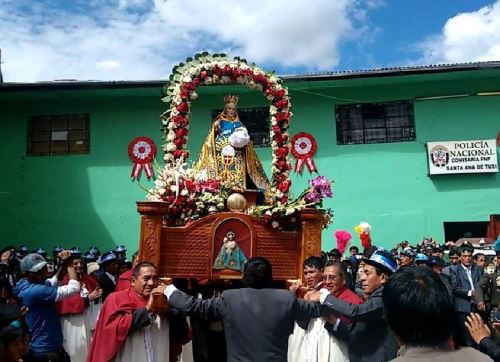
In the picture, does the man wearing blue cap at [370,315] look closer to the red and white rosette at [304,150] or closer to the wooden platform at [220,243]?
the wooden platform at [220,243]

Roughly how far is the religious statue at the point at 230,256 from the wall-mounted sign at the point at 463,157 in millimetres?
8731

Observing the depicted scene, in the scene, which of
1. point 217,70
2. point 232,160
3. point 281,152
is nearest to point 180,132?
point 232,160

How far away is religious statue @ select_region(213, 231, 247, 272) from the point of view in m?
5.60

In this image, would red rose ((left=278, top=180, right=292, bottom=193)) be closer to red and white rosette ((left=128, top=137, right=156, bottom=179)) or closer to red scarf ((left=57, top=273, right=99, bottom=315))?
red scarf ((left=57, top=273, right=99, bottom=315))

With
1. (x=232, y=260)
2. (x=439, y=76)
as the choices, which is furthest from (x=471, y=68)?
(x=232, y=260)

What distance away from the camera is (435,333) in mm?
1919

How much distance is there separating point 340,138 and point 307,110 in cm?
111

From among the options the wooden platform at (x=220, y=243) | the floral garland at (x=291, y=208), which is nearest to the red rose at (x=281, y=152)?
the floral garland at (x=291, y=208)

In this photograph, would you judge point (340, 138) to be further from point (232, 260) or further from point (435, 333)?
point (435, 333)

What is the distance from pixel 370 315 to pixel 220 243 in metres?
2.21

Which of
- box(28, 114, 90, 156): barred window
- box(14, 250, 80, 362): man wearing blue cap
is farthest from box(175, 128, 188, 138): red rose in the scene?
box(28, 114, 90, 156): barred window

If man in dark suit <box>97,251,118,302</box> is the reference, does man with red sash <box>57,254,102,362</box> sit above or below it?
below

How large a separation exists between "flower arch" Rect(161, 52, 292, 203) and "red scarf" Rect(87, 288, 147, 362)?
2.48 metres

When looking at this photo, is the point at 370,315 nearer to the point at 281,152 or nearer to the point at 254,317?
the point at 254,317
